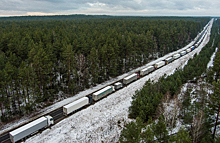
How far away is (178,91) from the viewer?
37.8 m

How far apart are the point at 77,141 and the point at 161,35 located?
3269 inches

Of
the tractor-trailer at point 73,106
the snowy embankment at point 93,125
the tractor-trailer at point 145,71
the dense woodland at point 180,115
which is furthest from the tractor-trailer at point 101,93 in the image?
the tractor-trailer at point 145,71

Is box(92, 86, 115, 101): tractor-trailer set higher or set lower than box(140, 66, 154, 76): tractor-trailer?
lower

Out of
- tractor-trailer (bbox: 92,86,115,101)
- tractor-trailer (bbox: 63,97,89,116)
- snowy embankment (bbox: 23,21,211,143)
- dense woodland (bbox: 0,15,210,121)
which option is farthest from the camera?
tractor-trailer (bbox: 92,86,115,101)

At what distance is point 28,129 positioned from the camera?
29328 millimetres

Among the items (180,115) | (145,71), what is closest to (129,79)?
(145,71)

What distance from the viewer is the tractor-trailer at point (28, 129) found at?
27984 millimetres

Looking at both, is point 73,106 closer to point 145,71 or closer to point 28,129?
point 28,129

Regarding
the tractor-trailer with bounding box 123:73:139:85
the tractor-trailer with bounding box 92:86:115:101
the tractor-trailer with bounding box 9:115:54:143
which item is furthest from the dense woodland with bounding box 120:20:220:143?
the tractor-trailer with bounding box 9:115:54:143

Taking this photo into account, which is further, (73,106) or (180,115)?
(73,106)

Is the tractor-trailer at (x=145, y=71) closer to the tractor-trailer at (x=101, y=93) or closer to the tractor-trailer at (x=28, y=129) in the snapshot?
the tractor-trailer at (x=101, y=93)

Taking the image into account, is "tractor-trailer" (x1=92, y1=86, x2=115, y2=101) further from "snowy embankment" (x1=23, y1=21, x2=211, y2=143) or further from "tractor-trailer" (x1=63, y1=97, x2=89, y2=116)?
"tractor-trailer" (x1=63, y1=97, x2=89, y2=116)

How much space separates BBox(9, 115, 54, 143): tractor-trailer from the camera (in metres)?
28.0

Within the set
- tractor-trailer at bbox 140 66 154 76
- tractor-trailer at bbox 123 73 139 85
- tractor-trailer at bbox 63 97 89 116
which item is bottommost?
tractor-trailer at bbox 63 97 89 116
